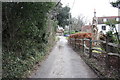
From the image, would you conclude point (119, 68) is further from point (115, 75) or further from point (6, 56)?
point (6, 56)

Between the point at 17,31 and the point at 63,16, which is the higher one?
the point at 63,16

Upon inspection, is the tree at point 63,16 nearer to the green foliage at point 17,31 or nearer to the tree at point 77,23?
the tree at point 77,23

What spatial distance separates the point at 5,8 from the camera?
5.06 metres

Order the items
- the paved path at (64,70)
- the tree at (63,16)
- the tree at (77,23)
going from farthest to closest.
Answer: the tree at (77,23) → the tree at (63,16) → the paved path at (64,70)

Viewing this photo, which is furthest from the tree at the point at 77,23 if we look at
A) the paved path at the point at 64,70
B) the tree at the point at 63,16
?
the paved path at the point at 64,70

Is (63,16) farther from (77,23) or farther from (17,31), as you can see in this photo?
(17,31)

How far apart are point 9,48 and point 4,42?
1.16ft

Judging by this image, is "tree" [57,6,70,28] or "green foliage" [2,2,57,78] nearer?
"green foliage" [2,2,57,78]

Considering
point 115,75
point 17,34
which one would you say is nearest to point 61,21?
point 17,34

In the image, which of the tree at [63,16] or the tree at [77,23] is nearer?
the tree at [63,16]

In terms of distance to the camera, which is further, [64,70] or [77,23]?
[77,23]

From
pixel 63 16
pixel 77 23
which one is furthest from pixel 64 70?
pixel 77 23

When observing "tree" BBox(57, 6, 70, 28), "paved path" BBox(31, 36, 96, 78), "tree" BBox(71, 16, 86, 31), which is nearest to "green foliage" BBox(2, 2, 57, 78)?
"paved path" BBox(31, 36, 96, 78)

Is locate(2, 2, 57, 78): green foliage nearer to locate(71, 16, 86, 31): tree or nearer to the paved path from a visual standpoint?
the paved path
